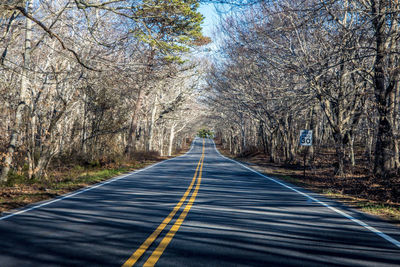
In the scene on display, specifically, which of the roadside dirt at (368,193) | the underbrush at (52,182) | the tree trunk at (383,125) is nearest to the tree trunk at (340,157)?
the roadside dirt at (368,193)

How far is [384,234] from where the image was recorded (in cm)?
669

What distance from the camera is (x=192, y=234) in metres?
6.28

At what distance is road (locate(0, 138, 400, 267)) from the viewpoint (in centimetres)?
497

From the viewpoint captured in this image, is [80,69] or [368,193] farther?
[80,69]

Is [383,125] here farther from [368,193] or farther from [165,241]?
[165,241]

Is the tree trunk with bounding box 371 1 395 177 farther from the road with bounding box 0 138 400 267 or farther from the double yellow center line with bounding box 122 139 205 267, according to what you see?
the double yellow center line with bounding box 122 139 205 267

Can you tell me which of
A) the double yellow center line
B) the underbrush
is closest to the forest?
the underbrush

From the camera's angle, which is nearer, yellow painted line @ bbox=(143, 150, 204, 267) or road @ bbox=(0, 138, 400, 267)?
yellow painted line @ bbox=(143, 150, 204, 267)

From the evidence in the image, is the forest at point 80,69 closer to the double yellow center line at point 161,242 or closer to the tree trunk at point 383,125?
the double yellow center line at point 161,242

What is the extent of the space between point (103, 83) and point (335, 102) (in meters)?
12.3

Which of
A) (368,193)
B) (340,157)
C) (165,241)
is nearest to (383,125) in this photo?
(368,193)

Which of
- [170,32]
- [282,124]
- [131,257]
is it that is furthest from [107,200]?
[282,124]

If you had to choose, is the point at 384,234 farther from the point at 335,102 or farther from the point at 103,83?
the point at 103,83

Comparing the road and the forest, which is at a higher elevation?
the forest
